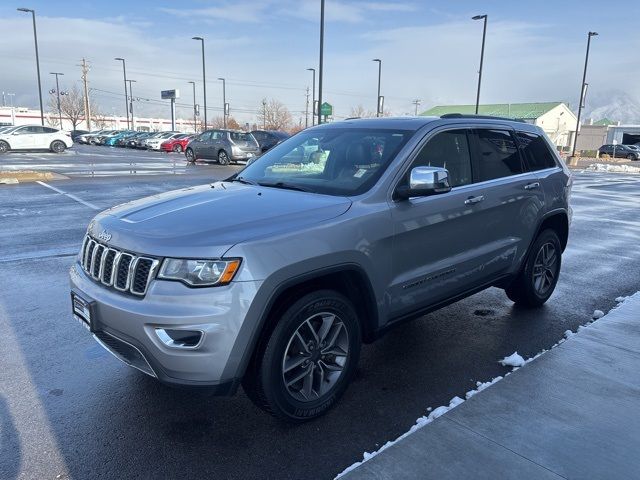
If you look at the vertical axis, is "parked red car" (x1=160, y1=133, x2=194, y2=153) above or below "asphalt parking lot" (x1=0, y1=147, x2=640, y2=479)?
above

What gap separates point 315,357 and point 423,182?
1314 mm

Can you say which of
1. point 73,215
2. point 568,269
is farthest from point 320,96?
point 568,269

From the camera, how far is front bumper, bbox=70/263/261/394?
2.68m

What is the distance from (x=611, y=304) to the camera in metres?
5.56

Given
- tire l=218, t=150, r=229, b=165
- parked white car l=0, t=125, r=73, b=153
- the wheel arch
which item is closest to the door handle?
the wheel arch

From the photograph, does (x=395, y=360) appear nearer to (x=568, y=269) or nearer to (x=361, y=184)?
(x=361, y=184)

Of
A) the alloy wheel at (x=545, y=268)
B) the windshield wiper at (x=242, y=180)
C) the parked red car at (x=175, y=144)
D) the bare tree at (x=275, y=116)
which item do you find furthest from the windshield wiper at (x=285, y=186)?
the bare tree at (x=275, y=116)

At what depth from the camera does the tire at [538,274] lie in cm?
504

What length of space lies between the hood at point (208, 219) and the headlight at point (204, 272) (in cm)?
4

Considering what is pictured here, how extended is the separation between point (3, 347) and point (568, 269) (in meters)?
6.46

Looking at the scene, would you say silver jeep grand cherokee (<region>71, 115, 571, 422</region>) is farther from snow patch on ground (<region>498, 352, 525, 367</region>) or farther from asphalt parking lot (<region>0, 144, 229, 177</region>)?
asphalt parking lot (<region>0, 144, 229, 177</region>)

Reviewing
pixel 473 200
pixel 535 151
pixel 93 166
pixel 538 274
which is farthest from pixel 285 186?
pixel 93 166

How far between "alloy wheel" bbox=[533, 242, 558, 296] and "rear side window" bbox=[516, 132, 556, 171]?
80cm

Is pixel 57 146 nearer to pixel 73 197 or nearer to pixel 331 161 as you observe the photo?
pixel 73 197
